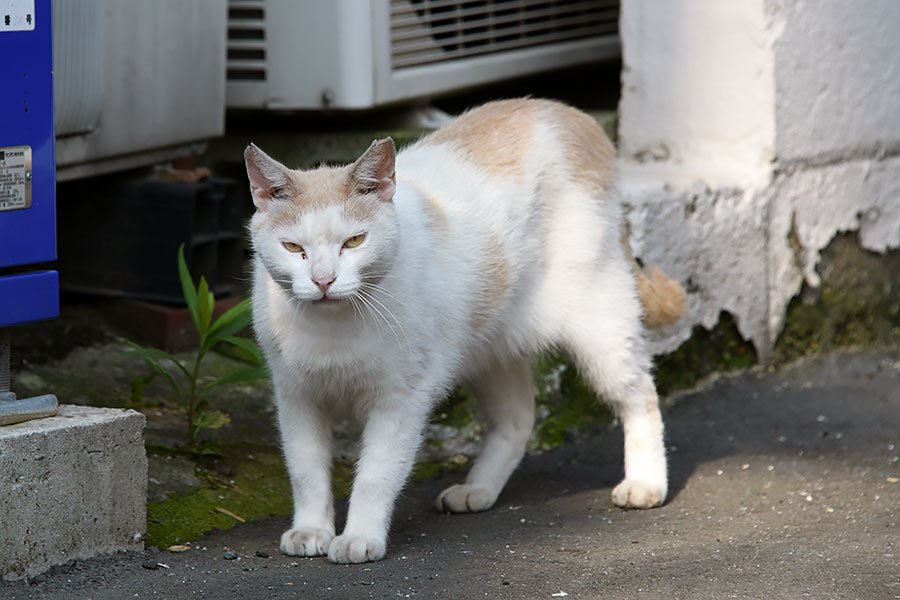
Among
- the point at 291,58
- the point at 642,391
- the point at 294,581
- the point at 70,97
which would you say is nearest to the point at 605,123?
the point at 291,58

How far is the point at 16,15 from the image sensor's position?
2.75 metres

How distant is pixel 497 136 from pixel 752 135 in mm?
1646

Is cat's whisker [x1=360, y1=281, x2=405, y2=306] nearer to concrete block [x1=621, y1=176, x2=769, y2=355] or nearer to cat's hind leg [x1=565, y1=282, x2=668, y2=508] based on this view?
cat's hind leg [x1=565, y1=282, x2=668, y2=508]

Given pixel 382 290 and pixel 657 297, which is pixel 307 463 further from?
pixel 657 297

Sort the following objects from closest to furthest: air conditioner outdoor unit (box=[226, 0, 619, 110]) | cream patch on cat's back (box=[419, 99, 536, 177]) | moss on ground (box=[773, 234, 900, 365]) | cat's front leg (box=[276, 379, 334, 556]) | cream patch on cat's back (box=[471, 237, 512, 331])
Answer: cat's front leg (box=[276, 379, 334, 556])
cream patch on cat's back (box=[471, 237, 512, 331])
cream patch on cat's back (box=[419, 99, 536, 177])
air conditioner outdoor unit (box=[226, 0, 619, 110])
moss on ground (box=[773, 234, 900, 365])

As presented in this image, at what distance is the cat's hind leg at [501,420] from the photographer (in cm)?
364

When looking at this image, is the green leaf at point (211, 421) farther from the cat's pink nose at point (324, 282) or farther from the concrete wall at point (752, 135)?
the concrete wall at point (752, 135)

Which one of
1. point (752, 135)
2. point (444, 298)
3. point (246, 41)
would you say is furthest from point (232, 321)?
point (752, 135)

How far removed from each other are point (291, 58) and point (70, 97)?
1103 millimetres

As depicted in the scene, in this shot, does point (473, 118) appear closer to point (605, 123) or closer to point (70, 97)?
point (70, 97)

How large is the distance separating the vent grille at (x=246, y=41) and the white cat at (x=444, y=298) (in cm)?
140

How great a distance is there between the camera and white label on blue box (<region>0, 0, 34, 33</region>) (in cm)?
273

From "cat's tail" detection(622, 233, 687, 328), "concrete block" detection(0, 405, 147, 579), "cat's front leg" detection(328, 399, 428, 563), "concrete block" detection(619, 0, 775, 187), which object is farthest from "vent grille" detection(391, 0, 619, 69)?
"concrete block" detection(0, 405, 147, 579)

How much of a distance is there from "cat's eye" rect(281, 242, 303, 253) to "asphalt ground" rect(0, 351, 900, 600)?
79 cm
